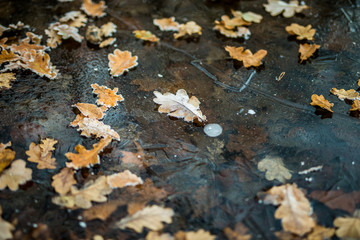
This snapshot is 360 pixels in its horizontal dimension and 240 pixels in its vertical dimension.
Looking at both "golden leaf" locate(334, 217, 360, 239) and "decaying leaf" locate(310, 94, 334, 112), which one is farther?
"decaying leaf" locate(310, 94, 334, 112)

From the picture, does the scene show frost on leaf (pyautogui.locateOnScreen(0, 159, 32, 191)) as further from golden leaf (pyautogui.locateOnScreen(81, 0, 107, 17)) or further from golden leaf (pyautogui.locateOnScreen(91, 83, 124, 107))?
golden leaf (pyautogui.locateOnScreen(81, 0, 107, 17))

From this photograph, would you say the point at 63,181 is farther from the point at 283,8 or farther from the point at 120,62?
the point at 283,8

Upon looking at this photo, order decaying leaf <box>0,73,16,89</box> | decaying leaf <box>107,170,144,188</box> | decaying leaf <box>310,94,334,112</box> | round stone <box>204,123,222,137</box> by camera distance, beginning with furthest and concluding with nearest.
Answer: decaying leaf <box>0,73,16,89</box>, decaying leaf <box>310,94,334,112</box>, round stone <box>204,123,222,137</box>, decaying leaf <box>107,170,144,188</box>

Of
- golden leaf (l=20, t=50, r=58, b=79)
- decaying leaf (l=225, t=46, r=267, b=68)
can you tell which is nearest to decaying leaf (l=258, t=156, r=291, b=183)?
decaying leaf (l=225, t=46, r=267, b=68)

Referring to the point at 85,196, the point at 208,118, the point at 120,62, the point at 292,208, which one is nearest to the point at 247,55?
the point at 208,118

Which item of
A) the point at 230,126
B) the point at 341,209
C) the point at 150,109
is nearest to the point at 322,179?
the point at 341,209

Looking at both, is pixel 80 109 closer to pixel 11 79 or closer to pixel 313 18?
pixel 11 79

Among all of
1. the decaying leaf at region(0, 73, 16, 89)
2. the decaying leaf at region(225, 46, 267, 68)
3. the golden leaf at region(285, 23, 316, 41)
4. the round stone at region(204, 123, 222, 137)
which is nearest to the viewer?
the round stone at region(204, 123, 222, 137)
